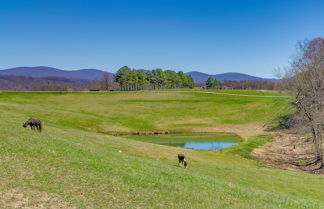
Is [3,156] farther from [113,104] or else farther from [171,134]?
[113,104]

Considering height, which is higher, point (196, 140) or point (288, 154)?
point (288, 154)

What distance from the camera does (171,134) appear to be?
7044 centimetres

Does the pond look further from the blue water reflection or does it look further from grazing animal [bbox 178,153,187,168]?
grazing animal [bbox 178,153,187,168]

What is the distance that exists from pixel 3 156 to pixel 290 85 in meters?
41.7

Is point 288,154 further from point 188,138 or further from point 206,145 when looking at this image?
point 188,138

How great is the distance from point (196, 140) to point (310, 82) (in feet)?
96.3

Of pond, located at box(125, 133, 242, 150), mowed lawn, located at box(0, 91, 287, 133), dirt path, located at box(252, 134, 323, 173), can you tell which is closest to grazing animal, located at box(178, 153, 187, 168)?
dirt path, located at box(252, 134, 323, 173)

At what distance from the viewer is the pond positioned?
2262 inches

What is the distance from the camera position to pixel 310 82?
41156 mm

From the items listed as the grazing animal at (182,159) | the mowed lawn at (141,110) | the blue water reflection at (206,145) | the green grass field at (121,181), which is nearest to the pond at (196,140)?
the blue water reflection at (206,145)

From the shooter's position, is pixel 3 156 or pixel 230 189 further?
pixel 230 189

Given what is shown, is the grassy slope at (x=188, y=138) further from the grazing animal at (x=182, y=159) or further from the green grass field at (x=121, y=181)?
the grazing animal at (x=182, y=159)

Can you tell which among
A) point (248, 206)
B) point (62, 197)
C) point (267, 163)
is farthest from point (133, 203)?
point (267, 163)

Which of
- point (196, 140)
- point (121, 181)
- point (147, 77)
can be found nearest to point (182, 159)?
point (121, 181)
